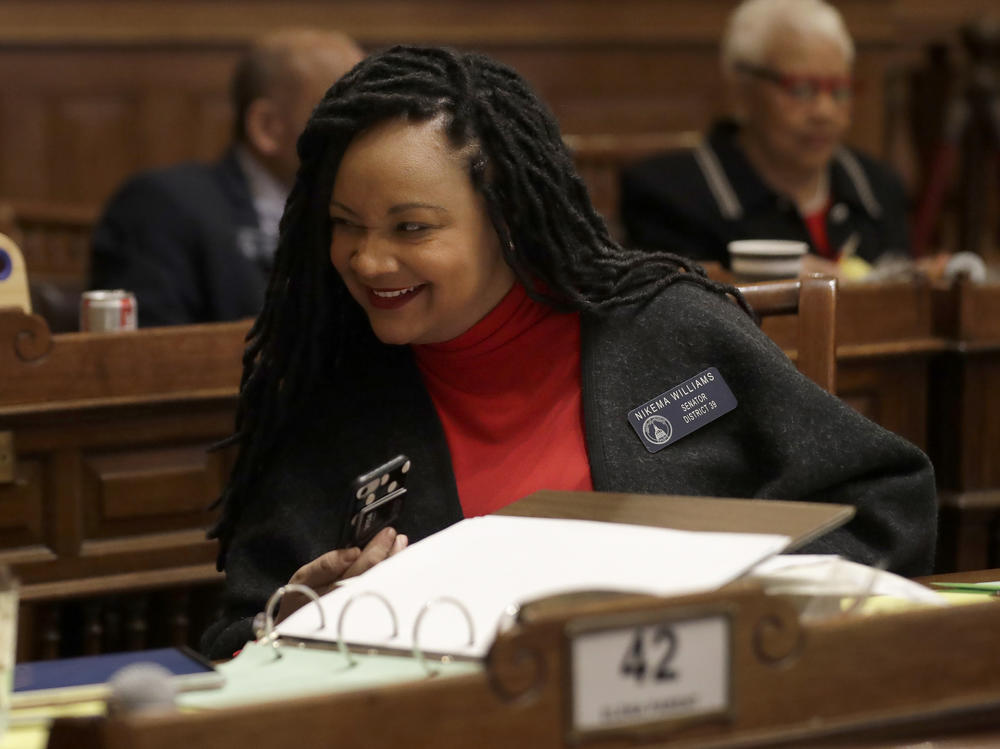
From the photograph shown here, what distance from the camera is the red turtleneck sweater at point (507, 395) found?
160 centimetres

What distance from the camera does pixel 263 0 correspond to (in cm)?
510

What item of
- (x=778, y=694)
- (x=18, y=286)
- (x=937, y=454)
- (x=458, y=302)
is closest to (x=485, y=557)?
(x=778, y=694)

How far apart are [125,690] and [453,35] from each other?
183 inches

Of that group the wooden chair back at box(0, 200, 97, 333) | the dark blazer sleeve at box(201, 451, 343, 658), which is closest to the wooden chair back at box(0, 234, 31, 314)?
the dark blazer sleeve at box(201, 451, 343, 658)

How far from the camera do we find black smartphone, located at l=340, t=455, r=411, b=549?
134 centimetres

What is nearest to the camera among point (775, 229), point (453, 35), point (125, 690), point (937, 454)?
point (125, 690)

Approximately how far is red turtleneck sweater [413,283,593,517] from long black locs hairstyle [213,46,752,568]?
2.0 inches

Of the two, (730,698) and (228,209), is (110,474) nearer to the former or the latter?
(228,209)

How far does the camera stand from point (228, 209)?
350cm

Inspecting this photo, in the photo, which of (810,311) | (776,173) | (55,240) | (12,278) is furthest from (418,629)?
(55,240)

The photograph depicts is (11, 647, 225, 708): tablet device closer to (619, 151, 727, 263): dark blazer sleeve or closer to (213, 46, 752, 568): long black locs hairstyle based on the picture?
(213, 46, 752, 568): long black locs hairstyle

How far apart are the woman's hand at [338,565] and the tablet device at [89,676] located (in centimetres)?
30

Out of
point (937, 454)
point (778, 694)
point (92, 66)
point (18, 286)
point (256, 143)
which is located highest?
point (92, 66)

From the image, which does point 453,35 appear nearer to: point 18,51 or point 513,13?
point 513,13
